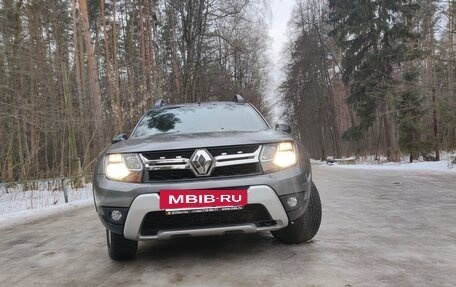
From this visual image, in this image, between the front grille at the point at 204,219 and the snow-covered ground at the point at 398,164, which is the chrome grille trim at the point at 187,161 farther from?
the snow-covered ground at the point at 398,164

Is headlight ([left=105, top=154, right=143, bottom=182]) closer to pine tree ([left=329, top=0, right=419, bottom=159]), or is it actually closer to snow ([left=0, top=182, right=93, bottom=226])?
snow ([left=0, top=182, right=93, bottom=226])

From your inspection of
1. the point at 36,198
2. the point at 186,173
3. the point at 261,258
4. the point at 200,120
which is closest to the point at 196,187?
the point at 186,173

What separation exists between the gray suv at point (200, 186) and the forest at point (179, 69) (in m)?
9.46

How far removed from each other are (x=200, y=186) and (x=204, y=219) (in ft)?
1.01

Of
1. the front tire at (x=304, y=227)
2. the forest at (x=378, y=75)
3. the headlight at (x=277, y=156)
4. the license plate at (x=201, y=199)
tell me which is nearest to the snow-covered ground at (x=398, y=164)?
the forest at (x=378, y=75)

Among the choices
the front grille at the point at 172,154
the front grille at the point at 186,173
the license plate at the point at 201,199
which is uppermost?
the front grille at the point at 172,154

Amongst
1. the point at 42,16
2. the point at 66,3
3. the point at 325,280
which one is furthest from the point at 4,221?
the point at 66,3

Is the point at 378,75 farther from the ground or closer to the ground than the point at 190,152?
farther from the ground

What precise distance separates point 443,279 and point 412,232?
5.71ft

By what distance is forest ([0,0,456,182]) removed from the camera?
13812mm

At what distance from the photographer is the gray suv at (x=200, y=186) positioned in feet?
11.9

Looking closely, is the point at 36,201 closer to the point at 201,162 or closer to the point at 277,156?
the point at 201,162

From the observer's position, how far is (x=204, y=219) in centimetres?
375

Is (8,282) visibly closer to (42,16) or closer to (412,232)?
(412,232)
